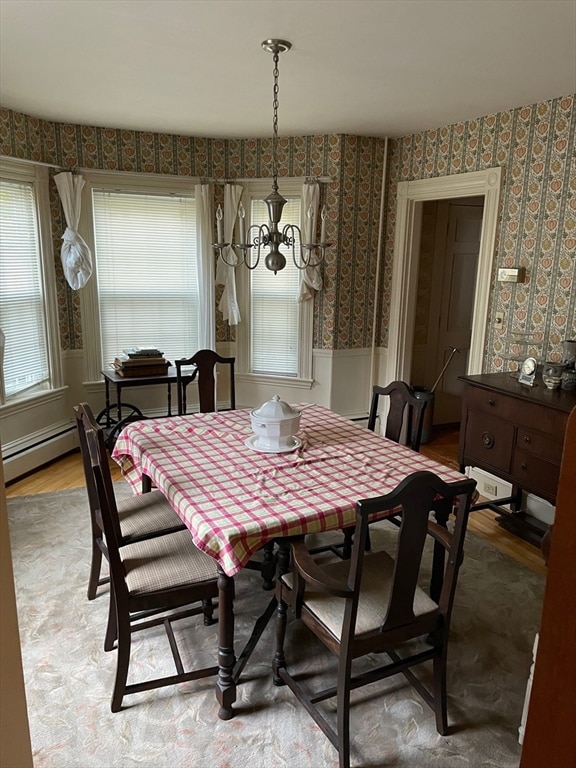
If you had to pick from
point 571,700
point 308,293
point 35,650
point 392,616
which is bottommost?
point 35,650

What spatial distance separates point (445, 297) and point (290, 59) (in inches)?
121

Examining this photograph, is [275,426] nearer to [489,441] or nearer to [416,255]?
[489,441]

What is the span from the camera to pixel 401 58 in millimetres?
2703

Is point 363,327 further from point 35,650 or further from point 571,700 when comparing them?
point 571,700

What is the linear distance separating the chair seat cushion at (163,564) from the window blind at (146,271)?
9.32ft

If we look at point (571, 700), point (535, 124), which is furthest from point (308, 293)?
point (571, 700)

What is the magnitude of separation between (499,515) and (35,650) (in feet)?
9.43

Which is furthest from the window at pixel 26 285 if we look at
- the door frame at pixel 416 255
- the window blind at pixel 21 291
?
the door frame at pixel 416 255

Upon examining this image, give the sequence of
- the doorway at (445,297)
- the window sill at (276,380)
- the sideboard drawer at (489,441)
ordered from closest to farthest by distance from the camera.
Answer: the sideboard drawer at (489,441) → the window sill at (276,380) → the doorway at (445,297)

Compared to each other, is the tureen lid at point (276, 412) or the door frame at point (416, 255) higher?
the door frame at point (416, 255)

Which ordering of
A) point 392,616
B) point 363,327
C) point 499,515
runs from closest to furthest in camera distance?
point 392,616 → point 499,515 → point 363,327

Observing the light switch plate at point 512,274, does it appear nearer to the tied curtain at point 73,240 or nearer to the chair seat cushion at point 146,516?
the chair seat cushion at point 146,516

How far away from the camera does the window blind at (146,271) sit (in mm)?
4574

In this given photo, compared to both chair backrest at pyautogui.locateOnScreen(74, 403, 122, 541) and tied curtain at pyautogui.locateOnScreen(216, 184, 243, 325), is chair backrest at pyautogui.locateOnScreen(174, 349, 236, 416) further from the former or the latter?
tied curtain at pyautogui.locateOnScreen(216, 184, 243, 325)
